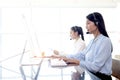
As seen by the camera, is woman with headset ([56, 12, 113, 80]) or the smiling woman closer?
woman with headset ([56, 12, 113, 80])

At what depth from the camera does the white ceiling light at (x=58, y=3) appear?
5035mm

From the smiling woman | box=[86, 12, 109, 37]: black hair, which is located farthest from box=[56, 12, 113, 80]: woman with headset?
the smiling woman

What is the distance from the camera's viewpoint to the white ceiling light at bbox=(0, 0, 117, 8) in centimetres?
504

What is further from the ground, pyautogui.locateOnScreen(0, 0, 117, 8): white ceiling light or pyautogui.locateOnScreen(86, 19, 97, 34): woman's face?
pyautogui.locateOnScreen(0, 0, 117, 8): white ceiling light

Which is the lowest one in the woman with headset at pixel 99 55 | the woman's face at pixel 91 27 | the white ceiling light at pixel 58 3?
the woman with headset at pixel 99 55

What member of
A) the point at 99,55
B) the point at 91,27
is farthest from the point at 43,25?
the point at 99,55

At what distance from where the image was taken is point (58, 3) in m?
5.15

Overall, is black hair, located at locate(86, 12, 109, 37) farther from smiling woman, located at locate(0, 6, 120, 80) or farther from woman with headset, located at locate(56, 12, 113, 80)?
smiling woman, located at locate(0, 6, 120, 80)

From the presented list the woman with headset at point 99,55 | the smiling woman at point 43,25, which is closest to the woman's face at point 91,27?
the woman with headset at point 99,55

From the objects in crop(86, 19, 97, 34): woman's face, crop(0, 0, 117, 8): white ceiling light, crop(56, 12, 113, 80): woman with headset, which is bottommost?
crop(56, 12, 113, 80): woman with headset

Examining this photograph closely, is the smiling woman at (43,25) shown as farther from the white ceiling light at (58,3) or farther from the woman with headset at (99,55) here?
the woman with headset at (99,55)

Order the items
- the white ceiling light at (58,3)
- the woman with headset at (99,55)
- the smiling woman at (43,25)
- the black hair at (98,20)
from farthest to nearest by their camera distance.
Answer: the smiling woman at (43,25), the white ceiling light at (58,3), the black hair at (98,20), the woman with headset at (99,55)

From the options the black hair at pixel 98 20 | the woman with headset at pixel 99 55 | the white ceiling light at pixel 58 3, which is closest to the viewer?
the woman with headset at pixel 99 55

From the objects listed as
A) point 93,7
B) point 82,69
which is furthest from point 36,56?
point 93,7
